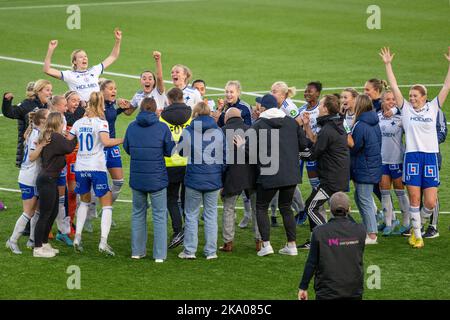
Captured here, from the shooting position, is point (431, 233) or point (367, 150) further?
point (431, 233)

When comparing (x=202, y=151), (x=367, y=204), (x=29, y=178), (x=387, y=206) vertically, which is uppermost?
(x=202, y=151)

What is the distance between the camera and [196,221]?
14375 mm

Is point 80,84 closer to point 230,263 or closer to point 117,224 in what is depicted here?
point 117,224

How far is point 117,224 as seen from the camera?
16219mm

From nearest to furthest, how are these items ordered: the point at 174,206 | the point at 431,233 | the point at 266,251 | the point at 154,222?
1. the point at 154,222
2. the point at 266,251
3. the point at 174,206
4. the point at 431,233

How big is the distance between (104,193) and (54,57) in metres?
15.9

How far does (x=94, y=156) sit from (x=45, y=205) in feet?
2.98

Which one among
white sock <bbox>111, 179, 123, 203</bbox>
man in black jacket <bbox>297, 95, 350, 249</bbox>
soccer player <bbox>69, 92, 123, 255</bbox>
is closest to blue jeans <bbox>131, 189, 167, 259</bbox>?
soccer player <bbox>69, 92, 123, 255</bbox>

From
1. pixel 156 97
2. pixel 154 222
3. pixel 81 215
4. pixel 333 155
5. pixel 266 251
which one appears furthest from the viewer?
pixel 156 97

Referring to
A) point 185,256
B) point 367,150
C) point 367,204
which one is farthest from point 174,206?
point 367,150

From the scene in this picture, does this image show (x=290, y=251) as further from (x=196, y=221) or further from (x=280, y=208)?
(x=196, y=221)

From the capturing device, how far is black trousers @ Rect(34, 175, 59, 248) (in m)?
14.2

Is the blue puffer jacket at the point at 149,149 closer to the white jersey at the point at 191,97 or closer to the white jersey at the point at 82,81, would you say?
the white jersey at the point at 191,97

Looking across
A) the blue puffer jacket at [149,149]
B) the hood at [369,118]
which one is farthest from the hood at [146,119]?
→ the hood at [369,118]
